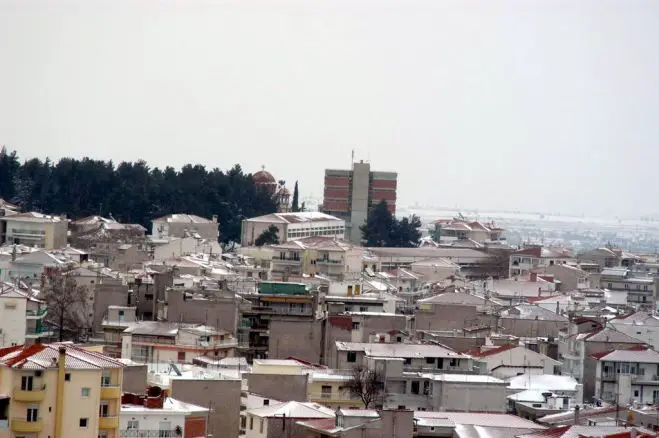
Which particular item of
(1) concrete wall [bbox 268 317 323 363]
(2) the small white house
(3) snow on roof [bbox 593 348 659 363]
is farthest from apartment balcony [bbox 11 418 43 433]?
(3) snow on roof [bbox 593 348 659 363]

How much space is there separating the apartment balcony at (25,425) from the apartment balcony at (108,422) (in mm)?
1070

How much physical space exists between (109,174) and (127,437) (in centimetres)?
7326

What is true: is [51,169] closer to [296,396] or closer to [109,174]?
[109,174]

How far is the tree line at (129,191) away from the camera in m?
102

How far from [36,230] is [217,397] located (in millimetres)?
45995

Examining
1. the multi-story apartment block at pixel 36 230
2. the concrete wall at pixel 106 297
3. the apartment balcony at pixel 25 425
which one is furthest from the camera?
the multi-story apartment block at pixel 36 230

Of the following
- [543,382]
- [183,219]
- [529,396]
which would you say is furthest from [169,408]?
[183,219]

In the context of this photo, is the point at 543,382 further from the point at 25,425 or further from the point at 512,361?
the point at 25,425

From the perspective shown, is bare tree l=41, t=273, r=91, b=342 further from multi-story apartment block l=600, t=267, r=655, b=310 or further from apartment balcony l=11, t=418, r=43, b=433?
multi-story apartment block l=600, t=267, r=655, b=310

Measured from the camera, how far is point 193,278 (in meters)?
62.5

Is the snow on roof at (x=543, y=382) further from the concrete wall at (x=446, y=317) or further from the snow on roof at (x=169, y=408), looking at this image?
the snow on roof at (x=169, y=408)

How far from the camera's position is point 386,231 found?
107875 mm

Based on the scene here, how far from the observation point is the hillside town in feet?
108

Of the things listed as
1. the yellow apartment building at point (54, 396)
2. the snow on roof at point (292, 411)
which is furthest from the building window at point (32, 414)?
the snow on roof at point (292, 411)
